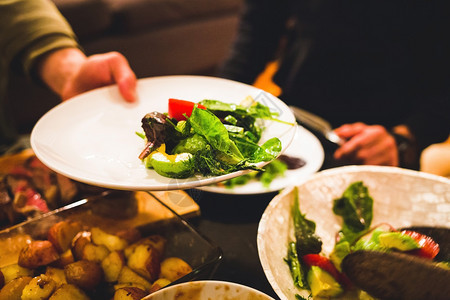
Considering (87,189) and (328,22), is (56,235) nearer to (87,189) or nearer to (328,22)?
(87,189)

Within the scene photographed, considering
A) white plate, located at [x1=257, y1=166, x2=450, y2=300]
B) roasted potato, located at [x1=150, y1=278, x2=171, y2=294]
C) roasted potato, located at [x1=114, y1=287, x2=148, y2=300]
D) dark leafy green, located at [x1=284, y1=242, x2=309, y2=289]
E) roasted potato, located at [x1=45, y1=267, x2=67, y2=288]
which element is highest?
white plate, located at [x1=257, y1=166, x2=450, y2=300]

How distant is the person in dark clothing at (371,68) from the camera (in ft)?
4.79

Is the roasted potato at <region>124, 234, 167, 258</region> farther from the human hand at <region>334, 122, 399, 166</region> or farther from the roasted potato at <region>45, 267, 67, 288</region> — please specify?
the human hand at <region>334, 122, 399, 166</region>

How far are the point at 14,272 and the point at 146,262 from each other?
255mm

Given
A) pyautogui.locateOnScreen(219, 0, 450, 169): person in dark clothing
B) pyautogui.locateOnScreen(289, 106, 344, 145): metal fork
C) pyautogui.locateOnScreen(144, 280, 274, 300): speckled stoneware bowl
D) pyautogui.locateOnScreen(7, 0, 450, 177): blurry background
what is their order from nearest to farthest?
pyautogui.locateOnScreen(144, 280, 274, 300): speckled stoneware bowl < pyautogui.locateOnScreen(289, 106, 344, 145): metal fork < pyautogui.locateOnScreen(219, 0, 450, 169): person in dark clothing < pyautogui.locateOnScreen(7, 0, 450, 177): blurry background

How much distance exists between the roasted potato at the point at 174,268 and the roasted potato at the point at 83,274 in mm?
127

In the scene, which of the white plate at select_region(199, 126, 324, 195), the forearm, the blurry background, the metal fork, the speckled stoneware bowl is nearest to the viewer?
the speckled stoneware bowl

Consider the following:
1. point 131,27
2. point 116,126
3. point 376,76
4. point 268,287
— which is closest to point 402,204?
point 268,287

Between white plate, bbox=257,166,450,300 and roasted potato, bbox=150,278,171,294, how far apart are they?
0.28 metres

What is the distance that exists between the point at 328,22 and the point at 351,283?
1.29m

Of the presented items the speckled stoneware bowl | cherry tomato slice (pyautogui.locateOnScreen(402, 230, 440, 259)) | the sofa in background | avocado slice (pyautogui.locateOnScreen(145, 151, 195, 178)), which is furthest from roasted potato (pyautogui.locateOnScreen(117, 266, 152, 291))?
the sofa in background

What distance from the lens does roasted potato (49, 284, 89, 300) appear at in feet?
1.98

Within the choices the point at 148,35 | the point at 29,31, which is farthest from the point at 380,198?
the point at 148,35

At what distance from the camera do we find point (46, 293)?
62 cm
